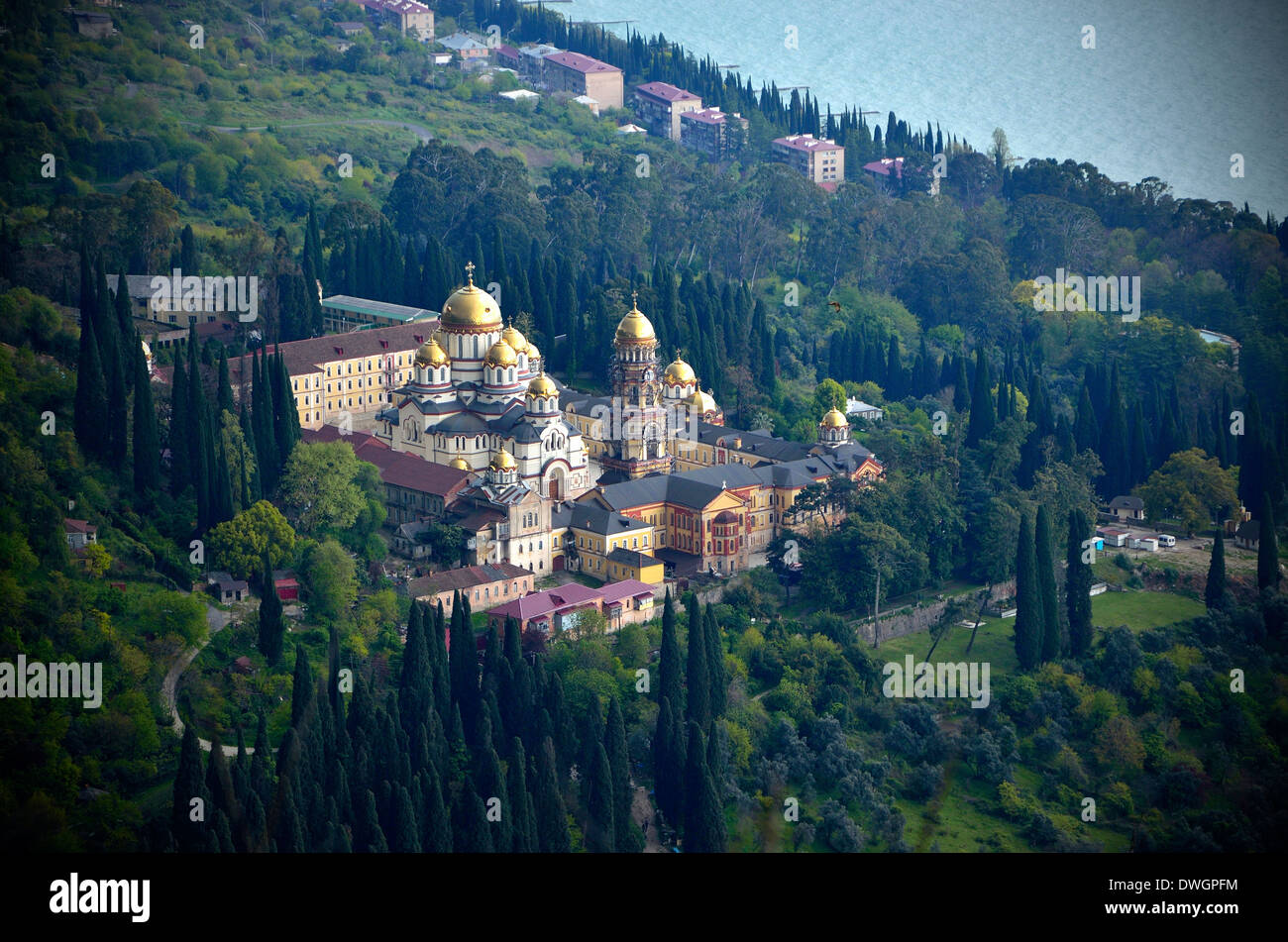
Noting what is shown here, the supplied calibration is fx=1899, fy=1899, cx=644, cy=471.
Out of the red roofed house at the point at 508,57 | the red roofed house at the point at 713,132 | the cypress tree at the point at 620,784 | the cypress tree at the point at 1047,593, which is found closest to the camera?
the cypress tree at the point at 620,784

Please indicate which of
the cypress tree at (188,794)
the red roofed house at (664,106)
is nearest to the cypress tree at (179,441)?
the cypress tree at (188,794)

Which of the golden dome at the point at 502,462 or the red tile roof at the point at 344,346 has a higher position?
the red tile roof at the point at 344,346

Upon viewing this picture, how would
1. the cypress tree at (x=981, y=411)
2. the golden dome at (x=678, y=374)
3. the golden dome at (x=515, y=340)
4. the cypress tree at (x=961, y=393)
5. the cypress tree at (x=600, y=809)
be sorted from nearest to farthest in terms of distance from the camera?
the cypress tree at (x=600, y=809) → the golden dome at (x=515, y=340) → the golden dome at (x=678, y=374) → the cypress tree at (x=981, y=411) → the cypress tree at (x=961, y=393)

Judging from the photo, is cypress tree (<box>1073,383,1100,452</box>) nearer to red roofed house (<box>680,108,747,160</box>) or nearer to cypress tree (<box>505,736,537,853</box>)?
cypress tree (<box>505,736,537,853</box>)

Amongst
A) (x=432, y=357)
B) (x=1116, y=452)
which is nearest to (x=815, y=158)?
(x=1116, y=452)

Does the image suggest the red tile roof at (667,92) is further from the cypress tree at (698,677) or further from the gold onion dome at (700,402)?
the cypress tree at (698,677)

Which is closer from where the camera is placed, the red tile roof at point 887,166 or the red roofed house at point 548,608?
the red roofed house at point 548,608

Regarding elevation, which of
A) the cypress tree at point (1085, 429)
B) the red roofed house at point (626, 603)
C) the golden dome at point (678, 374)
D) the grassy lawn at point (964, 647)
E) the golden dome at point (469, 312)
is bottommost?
the grassy lawn at point (964, 647)
